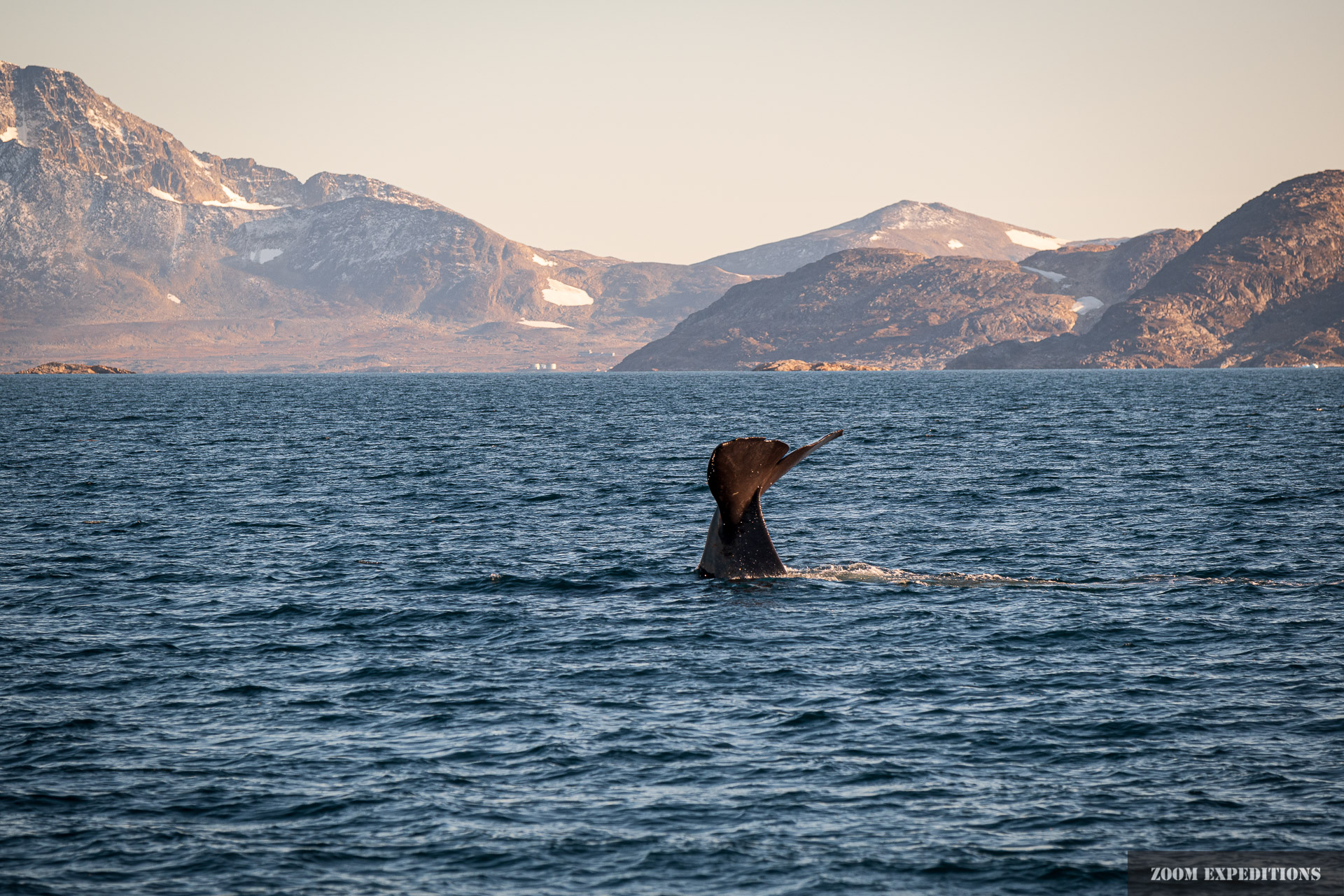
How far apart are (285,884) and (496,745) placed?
3959 mm

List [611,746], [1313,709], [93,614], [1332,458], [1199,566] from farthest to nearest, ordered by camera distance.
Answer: [1332,458] < [1199,566] < [93,614] < [1313,709] < [611,746]

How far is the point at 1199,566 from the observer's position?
26734mm

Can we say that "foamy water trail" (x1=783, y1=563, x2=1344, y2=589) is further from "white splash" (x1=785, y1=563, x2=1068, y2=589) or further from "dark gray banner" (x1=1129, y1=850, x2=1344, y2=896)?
"dark gray banner" (x1=1129, y1=850, x2=1344, y2=896)

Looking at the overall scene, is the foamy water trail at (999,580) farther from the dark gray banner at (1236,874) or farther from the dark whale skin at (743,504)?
the dark gray banner at (1236,874)

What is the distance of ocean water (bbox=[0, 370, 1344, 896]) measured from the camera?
472 inches

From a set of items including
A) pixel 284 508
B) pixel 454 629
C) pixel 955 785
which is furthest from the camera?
pixel 284 508

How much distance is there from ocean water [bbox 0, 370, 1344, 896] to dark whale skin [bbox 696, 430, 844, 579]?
0.61 meters

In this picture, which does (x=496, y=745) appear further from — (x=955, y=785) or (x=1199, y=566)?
(x=1199, y=566)

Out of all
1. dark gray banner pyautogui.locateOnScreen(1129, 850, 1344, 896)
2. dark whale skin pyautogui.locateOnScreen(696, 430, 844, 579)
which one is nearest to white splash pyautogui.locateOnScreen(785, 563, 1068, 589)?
dark whale skin pyautogui.locateOnScreen(696, 430, 844, 579)

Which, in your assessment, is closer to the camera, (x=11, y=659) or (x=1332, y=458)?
(x=11, y=659)

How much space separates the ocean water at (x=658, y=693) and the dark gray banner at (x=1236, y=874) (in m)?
0.26

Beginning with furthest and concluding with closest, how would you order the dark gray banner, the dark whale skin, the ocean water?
the dark whale skin, the ocean water, the dark gray banner

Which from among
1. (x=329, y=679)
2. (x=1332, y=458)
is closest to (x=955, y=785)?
(x=329, y=679)

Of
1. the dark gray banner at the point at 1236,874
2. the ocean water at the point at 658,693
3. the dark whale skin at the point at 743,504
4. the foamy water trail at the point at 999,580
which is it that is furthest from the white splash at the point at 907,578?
the dark gray banner at the point at 1236,874
